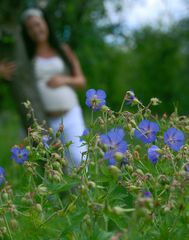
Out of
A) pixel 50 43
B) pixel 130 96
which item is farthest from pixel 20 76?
pixel 130 96

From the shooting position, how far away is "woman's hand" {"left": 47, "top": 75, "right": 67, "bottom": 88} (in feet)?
15.9

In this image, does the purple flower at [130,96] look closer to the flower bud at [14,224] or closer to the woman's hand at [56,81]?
the flower bud at [14,224]

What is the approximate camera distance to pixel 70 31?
9547 mm

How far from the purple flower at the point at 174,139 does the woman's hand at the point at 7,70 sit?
3947mm

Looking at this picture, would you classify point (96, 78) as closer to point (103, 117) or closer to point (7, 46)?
point (7, 46)

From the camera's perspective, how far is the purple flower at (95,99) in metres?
1.91

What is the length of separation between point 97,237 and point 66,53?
393 centimetres

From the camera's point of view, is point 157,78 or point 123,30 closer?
point 123,30

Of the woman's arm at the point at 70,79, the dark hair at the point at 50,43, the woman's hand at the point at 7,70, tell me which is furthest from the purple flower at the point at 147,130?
the woman's hand at the point at 7,70

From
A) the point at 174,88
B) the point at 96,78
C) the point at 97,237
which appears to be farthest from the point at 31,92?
the point at 174,88

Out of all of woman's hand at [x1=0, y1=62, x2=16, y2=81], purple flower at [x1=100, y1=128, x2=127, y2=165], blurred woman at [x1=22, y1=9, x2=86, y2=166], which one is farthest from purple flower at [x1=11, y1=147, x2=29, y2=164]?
woman's hand at [x1=0, y1=62, x2=16, y2=81]

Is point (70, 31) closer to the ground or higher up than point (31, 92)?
higher up

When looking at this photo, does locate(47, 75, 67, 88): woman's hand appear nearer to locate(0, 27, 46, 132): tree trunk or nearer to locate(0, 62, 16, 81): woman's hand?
locate(0, 27, 46, 132): tree trunk

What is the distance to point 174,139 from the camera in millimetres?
1790
